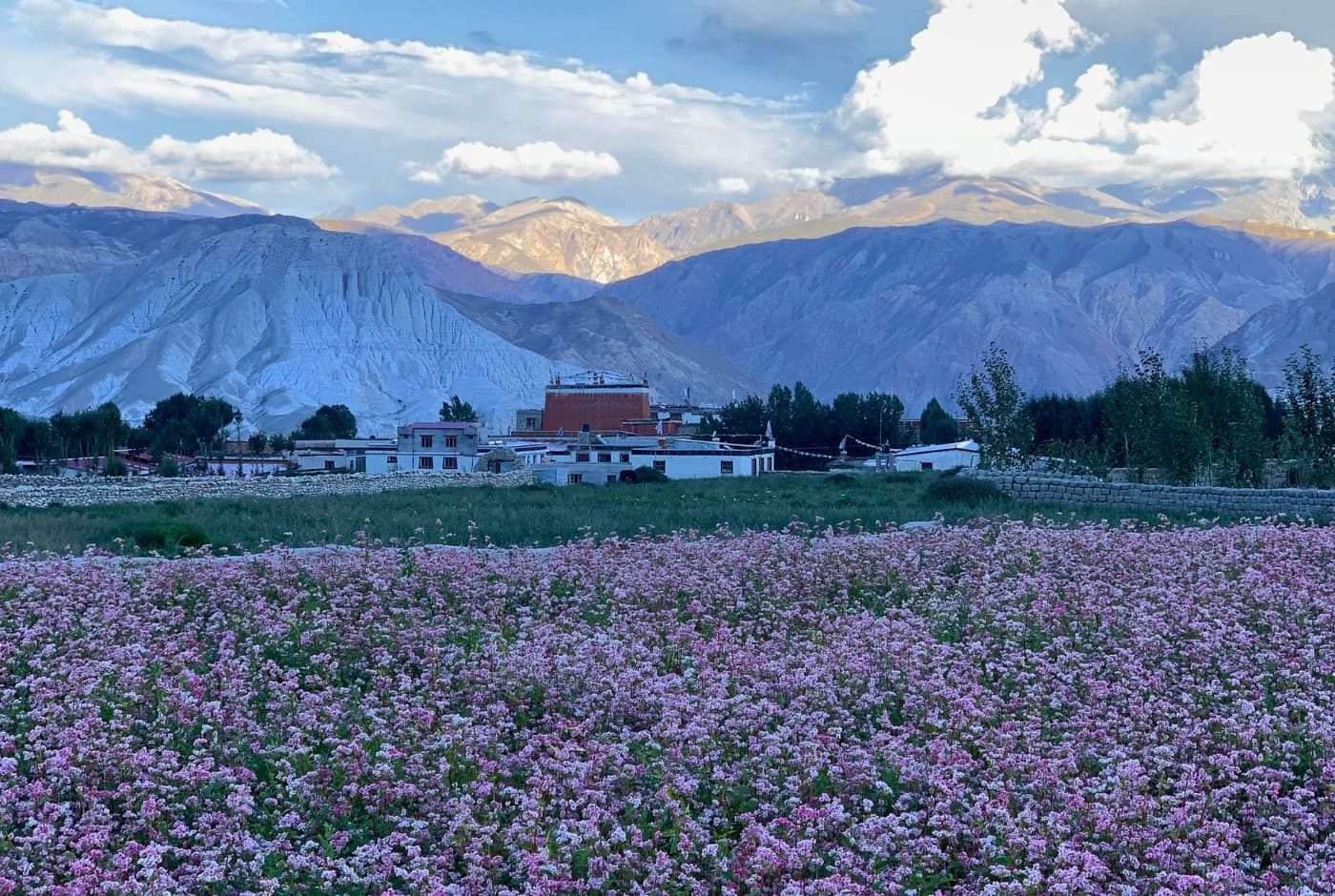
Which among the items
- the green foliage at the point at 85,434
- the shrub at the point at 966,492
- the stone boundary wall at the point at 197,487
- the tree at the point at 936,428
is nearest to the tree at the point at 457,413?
the green foliage at the point at 85,434

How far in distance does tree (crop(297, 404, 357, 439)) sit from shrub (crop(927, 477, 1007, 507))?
87.4 m

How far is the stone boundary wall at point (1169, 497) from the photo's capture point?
922 inches

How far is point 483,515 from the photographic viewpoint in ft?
92.8

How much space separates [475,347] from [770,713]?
7316 inches

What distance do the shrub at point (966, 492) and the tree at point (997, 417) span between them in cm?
622

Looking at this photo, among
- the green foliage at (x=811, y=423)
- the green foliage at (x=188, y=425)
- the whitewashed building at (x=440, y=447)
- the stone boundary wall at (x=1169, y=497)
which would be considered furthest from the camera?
the green foliage at (x=188, y=425)

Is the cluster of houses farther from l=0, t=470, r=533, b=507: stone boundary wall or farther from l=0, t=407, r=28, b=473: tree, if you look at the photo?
l=0, t=470, r=533, b=507: stone boundary wall

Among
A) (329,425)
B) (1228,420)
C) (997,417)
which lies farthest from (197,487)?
(329,425)

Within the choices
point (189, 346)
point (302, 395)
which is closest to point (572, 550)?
point (302, 395)

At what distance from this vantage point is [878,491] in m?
37.8

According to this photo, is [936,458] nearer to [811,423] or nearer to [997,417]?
[811,423]

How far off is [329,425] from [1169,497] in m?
97.9

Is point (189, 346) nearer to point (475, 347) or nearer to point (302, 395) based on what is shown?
point (302, 395)

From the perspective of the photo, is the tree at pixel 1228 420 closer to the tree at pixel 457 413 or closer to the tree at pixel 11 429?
the tree at pixel 11 429
